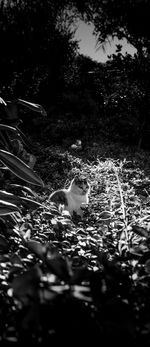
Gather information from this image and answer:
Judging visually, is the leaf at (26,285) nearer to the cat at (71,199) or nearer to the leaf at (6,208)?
the leaf at (6,208)

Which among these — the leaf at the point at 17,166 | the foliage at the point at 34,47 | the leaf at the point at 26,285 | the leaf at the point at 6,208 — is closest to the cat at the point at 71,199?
the leaf at the point at 17,166

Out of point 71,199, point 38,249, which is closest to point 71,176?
point 71,199

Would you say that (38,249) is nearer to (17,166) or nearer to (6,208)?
(6,208)

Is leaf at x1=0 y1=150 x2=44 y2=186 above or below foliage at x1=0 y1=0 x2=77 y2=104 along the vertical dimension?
below

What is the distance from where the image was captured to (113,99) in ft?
25.7

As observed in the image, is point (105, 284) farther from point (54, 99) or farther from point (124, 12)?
point (54, 99)

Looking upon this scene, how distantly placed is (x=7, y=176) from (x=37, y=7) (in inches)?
356

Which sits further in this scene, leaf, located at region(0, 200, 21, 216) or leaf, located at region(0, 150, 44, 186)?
leaf, located at region(0, 150, 44, 186)

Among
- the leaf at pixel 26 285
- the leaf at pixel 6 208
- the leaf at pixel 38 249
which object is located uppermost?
the leaf at pixel 26 285

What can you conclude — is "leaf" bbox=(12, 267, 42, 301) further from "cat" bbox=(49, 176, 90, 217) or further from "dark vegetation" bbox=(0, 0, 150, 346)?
"cat" bbox=(49, 176, 90, 217)

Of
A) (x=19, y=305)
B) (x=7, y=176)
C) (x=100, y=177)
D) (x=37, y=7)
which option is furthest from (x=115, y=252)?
(x=37, y=7)

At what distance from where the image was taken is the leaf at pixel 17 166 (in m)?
1.52

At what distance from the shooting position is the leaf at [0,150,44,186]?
59.8 inches

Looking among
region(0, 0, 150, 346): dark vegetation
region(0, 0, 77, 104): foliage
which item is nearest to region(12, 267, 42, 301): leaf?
region(0, 0, 150, 346): dark vegetation
